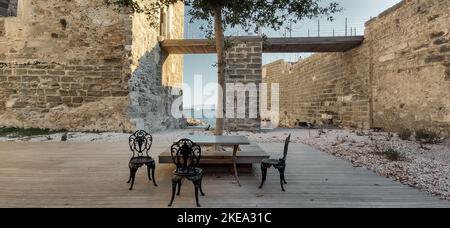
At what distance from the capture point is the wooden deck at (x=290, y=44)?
36.8 feet

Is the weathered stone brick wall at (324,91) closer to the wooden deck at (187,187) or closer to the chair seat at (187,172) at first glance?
the wooden deck at (187,187)

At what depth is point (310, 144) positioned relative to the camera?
8250 mm

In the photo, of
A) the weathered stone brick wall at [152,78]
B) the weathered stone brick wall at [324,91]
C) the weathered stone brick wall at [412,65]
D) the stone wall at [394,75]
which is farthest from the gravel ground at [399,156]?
the weathered stone brick wall at [324,91]

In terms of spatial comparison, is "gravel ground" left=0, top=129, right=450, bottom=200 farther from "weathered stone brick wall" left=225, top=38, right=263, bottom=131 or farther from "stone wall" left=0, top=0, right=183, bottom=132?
"weathered stone brick wall" left=225, top=38, right=263, bottom=131

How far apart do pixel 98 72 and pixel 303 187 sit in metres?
8.15

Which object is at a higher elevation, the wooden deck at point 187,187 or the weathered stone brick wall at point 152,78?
the weathered stone brick wall at point 152,78

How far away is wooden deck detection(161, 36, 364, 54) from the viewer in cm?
1120

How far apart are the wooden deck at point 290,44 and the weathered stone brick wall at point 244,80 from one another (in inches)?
17.5

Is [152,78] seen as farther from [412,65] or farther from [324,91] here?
[412,65]

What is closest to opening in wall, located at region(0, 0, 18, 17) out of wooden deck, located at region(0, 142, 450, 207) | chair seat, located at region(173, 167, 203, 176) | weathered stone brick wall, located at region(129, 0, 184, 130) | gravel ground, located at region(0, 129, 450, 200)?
weathered stone brick wall, located at region(129, 0, 184, 130)

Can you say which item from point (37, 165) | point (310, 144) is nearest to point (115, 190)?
point (37, 165)

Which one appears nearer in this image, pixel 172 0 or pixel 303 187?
pixel 303 187

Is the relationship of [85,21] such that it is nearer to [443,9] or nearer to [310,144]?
[310,144]

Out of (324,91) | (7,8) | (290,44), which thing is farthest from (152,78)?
(324,91)
